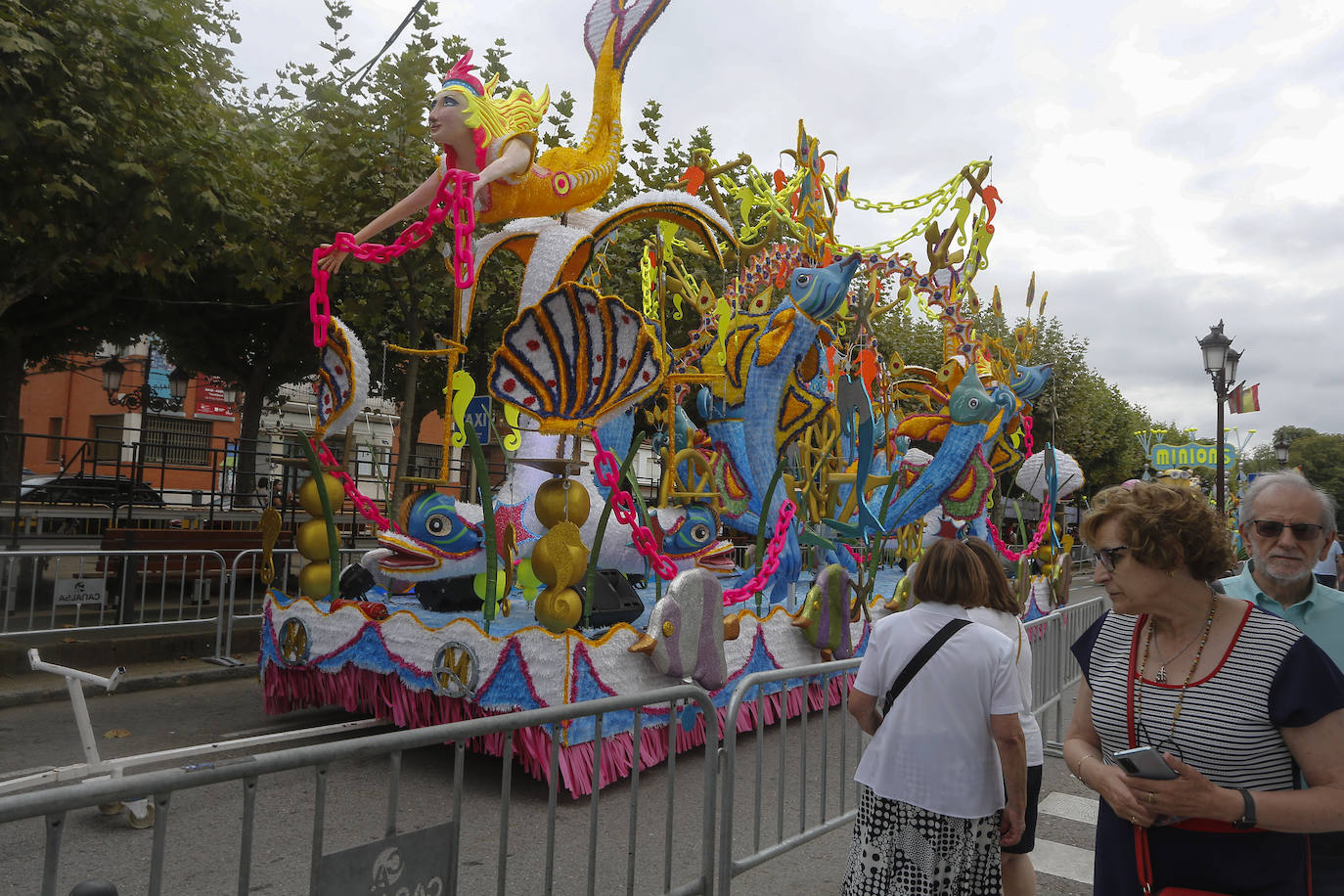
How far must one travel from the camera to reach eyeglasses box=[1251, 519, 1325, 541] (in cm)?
255

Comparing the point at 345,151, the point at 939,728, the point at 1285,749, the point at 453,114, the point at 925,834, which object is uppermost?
the point at 345,151

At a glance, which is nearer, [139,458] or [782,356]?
[782,356]

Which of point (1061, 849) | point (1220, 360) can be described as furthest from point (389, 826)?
point (1220, 360)

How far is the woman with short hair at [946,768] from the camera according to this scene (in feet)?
9.15

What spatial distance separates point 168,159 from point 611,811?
7.96 meters

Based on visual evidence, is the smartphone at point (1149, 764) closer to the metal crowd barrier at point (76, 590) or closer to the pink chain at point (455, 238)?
→ the pink chain at point (455, 238)

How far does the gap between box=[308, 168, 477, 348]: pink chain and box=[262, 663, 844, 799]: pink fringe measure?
7.22ft

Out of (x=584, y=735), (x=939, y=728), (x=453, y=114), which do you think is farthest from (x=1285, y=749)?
(x=453, y=114)

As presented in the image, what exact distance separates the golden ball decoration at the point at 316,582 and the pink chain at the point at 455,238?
147cm

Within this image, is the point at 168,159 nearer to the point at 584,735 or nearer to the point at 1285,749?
the point at 584,735

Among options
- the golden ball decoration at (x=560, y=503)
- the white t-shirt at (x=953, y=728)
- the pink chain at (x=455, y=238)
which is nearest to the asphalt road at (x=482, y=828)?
the white t-shirt at (x=953, y=728)

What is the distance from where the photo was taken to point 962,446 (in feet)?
31.0

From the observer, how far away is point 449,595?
652 cm

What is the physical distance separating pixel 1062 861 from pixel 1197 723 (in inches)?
120
